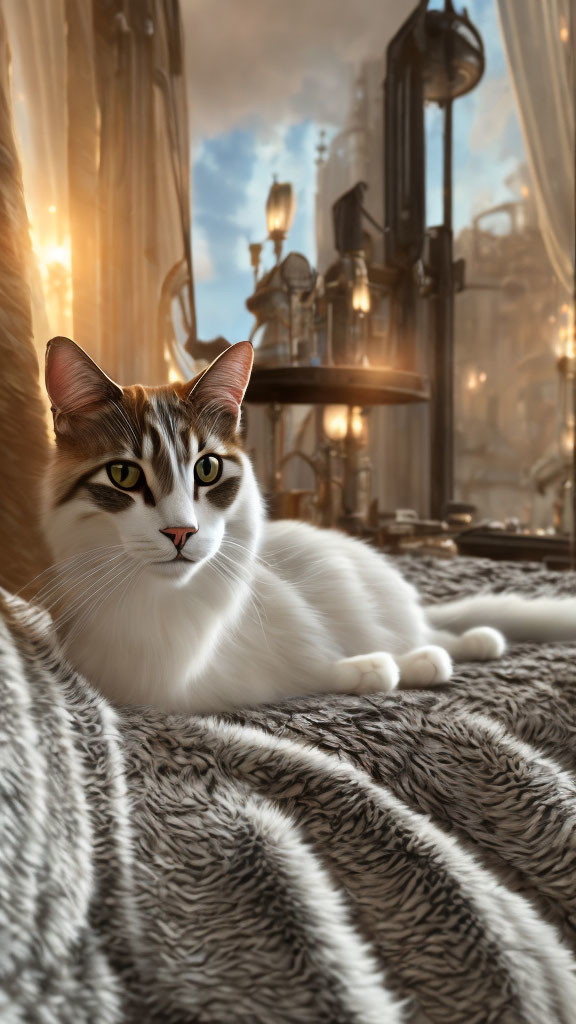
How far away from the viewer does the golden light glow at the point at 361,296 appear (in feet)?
6.05

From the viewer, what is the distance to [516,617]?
3.52 ft

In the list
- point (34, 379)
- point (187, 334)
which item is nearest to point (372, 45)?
point (187, 334)

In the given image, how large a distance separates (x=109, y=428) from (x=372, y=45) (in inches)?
71.6

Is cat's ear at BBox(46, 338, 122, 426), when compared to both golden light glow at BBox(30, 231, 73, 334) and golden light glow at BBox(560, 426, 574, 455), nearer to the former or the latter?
golden light glow at BBox(30, 231, 73, 334)

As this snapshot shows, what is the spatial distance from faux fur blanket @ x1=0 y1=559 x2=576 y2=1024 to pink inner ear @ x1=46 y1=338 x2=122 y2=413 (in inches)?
8.1

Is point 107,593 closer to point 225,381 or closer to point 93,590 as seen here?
point 93,590

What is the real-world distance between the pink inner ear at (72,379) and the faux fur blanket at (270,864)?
21 cm

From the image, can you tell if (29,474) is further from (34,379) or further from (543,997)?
(543,997)

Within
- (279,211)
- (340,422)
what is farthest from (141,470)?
(279,211)

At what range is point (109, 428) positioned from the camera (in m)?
0.66

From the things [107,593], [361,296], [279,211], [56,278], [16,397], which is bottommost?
[107,593]

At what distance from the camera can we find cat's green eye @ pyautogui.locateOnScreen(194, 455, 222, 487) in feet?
2.22

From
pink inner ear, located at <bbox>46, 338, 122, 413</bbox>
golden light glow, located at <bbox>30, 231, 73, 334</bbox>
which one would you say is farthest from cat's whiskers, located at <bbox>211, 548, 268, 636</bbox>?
golden light glow, located at <bbox>30, 231, 73, 334</bbox>

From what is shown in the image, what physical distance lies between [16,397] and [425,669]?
0.63 metres
